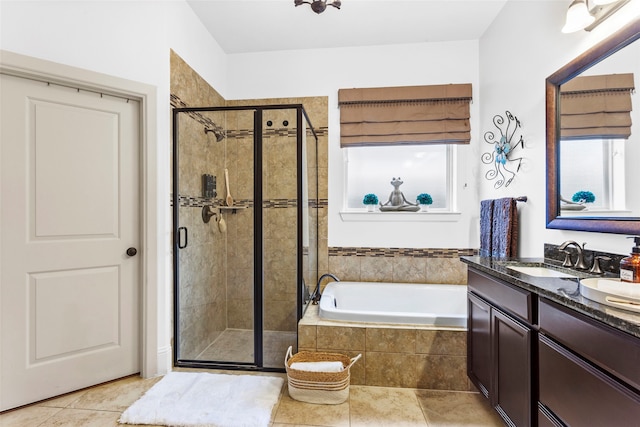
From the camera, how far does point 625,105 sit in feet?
4.42

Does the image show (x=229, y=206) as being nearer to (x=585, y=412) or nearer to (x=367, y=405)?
(x=367, y=405)

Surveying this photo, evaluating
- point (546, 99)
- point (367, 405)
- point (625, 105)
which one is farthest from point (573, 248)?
point (367, 405)

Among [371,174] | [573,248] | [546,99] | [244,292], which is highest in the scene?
[546,99]

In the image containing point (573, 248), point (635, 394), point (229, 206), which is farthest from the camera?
point (229, 206)

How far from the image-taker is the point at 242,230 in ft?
8.44

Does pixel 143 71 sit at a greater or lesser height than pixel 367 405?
greater

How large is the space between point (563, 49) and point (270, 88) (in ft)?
7.65

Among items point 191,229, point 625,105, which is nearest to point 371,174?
point 191,229

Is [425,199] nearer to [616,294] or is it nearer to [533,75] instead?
[533,75]

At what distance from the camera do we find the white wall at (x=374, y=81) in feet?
9.55

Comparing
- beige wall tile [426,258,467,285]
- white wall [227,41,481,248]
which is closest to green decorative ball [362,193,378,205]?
white wall [227,41,481,248]

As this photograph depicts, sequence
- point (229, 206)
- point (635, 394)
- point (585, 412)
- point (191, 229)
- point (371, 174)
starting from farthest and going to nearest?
point (371, 174) < point (229, 206) < point (191, 229) < point (585, 412) < point (635, 394)

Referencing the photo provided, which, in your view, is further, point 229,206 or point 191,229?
point 229,206

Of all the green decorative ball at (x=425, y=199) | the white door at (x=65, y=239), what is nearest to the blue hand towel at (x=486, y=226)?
the green decorative ball at (x=425, y=199)
